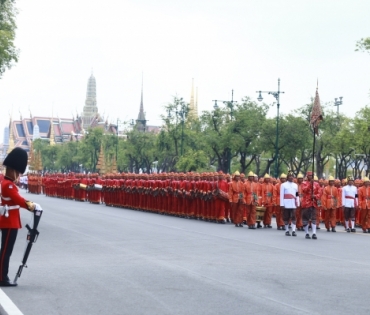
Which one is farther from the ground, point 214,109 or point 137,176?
point 214,109

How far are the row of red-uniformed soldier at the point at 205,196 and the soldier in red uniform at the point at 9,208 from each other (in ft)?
50.7

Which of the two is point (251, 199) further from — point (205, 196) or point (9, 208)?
point (9, 208)

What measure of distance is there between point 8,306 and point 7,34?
75.3ft

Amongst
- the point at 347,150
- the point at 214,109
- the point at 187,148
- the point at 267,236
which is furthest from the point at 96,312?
the point at 187,148

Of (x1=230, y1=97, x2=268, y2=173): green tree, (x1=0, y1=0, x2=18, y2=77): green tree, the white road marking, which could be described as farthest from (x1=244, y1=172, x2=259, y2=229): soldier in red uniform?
(x1=230, y1=97, x2=268, y2=173): green tree

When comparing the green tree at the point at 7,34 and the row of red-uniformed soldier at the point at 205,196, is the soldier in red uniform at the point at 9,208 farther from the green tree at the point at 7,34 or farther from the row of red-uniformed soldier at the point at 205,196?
the green tree at the point at 7,34

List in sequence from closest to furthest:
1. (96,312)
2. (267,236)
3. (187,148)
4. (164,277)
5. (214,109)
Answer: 1. (96,312)
2. (164,277)
3. (267,236)
4. (214,109)
5. (187,148)

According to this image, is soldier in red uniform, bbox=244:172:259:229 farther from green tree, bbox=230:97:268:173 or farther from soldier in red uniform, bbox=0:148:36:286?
green tree, bbox=230:97:268:173

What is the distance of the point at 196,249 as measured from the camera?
58.0 ft

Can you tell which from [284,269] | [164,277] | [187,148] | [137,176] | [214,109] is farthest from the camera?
[187,148]

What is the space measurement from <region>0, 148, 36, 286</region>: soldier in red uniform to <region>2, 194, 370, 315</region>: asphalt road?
386mm

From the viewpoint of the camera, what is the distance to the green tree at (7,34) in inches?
1227

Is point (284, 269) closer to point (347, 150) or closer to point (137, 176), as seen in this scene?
point (137, 176)

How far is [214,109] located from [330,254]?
160ft
